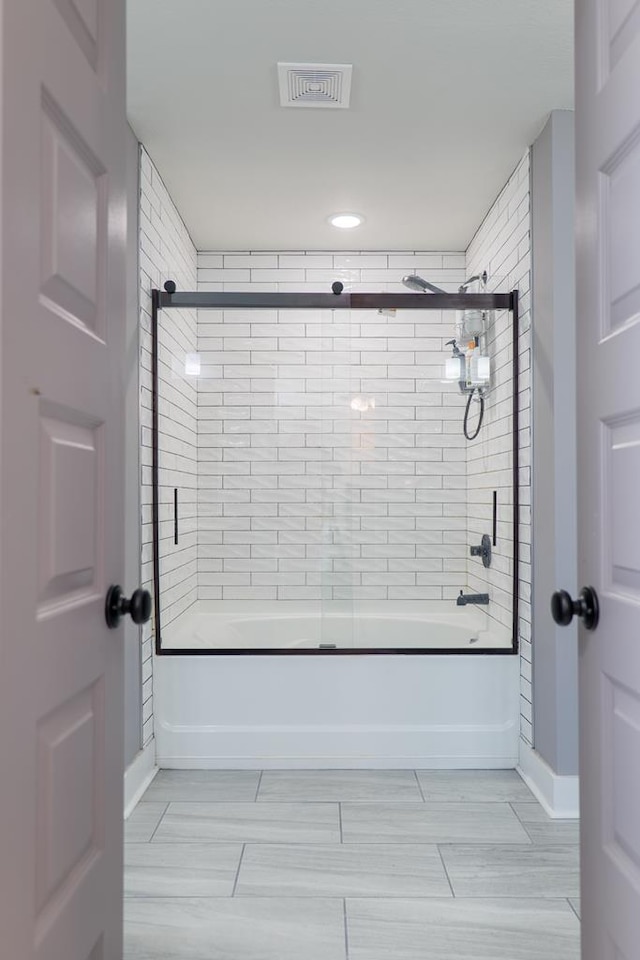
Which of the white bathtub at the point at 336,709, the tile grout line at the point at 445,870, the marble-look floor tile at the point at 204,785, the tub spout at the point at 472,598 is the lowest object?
the marble-look floor tile at the point at 204,785

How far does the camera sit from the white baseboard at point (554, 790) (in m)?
2.63

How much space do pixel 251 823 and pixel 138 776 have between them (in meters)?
0.53

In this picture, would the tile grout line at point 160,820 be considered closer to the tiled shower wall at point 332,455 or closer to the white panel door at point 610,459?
the tiled shower wall at point 332,455

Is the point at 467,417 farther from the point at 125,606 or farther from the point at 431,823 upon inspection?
the point at 125,606

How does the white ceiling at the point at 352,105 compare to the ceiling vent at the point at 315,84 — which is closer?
the white ceiling at the point at 352,105

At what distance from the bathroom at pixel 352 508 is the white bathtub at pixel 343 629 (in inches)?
0.5

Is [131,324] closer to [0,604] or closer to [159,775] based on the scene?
[159,775]

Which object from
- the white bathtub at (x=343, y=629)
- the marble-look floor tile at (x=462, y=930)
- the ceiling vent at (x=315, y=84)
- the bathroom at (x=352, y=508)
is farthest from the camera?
the white bathtub at (x=343, y=629)

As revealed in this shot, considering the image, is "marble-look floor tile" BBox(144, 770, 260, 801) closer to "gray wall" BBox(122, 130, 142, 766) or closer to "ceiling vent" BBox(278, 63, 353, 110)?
"gray wall" BBox(122, 130, 142, 766)

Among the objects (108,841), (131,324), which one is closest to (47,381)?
(108,841)

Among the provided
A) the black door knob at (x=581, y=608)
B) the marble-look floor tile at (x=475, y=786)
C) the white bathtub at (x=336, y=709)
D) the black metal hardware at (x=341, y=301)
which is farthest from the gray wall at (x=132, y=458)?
the black door knob at (x=581, y=608)

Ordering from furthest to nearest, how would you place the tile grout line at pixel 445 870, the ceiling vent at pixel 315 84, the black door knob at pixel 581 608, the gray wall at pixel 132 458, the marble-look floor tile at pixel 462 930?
the gray wall at pixel 132 458 → the ceiling vent at pixel 315 84 → the tile grout line at pixel 445 870 → the marble-look floor tile at pixel 462 930 → the black door knob at pixel 581 608

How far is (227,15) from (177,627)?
2.34 meters

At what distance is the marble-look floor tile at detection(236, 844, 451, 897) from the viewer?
213cm
